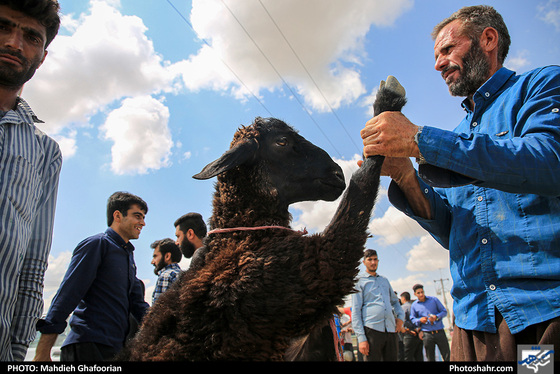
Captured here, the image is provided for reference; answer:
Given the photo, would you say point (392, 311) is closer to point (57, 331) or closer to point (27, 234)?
point (57, 331)

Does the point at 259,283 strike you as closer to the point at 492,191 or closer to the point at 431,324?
the point at 492,191

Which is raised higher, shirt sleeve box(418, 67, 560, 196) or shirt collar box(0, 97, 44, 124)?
shirt collar box(0, 97, 44, 124)

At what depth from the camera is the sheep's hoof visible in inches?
93.2

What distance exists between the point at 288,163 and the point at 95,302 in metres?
2.81

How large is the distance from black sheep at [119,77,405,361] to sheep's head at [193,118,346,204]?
0.13 meters

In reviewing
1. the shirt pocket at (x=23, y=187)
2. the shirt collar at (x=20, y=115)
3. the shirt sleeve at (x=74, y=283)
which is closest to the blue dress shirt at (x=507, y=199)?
the shirt pocket at (x=23, y=187)

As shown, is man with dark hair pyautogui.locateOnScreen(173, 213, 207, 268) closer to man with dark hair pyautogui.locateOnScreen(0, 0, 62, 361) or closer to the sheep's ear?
the sheep's ear

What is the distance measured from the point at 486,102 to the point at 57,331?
4098 mm

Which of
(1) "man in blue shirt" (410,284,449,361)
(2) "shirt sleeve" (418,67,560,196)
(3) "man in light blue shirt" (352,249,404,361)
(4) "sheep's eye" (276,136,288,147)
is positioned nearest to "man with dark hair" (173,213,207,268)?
(3) "man in light blue shirt" (352,249,404,361)

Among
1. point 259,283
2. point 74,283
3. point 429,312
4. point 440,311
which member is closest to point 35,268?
point 259,283

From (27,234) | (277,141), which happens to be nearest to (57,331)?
(27,234)

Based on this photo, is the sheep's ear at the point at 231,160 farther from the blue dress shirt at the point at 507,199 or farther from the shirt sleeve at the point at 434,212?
the blue dress shirt at the point at 507,199

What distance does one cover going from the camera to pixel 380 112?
92.9 inches

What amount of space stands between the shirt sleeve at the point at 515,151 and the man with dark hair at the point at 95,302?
3662mm
